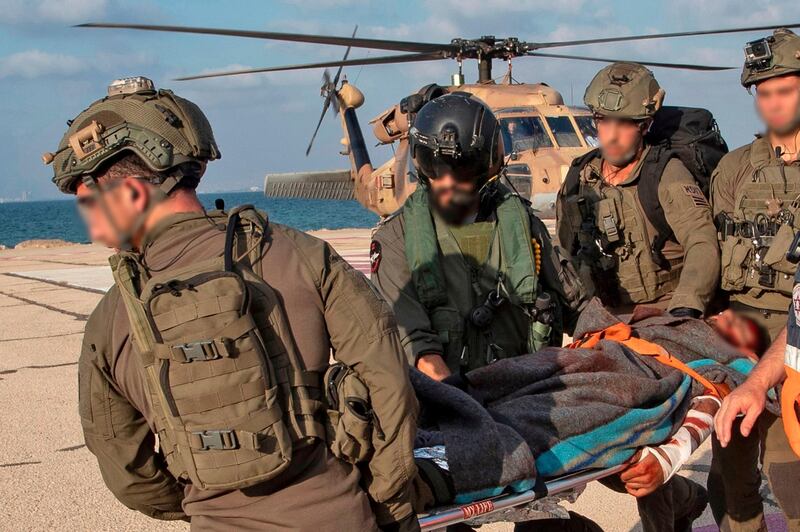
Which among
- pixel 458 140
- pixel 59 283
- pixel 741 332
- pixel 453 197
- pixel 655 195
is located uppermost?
pixel 458 140

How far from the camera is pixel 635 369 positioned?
10.3 feet

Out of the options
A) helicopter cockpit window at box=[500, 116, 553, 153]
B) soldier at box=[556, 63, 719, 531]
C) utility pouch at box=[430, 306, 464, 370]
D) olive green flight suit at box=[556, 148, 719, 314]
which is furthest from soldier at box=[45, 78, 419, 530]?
helicopter cockpit window at box=[500, 116, 553, 153]

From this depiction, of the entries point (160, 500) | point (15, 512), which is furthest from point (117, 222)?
point (15, 512)

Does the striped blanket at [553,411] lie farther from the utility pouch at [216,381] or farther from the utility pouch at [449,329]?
the utility pouch at [216,381]

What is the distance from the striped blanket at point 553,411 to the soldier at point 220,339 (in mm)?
403

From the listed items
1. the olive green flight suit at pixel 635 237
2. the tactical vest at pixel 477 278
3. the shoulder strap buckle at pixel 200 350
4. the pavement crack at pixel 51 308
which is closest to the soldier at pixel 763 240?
the olive green flight suit at pixel 635 237

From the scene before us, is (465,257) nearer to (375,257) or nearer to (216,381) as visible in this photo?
(375,257)

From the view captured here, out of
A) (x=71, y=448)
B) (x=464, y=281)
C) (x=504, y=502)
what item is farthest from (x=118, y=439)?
(x=71, y=448)

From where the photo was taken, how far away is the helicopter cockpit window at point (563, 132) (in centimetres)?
1428

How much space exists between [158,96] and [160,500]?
104 centimetres

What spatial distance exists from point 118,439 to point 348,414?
2.04 ft

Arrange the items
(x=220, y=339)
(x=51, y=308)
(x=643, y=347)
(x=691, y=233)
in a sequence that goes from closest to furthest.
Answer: (x=220, y=339) < (x=643, y=347) < (x=691, y=233) < (x=51, y=308)

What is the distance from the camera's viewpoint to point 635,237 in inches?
169

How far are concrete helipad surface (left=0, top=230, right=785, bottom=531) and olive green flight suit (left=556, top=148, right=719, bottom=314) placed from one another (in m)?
1.13
